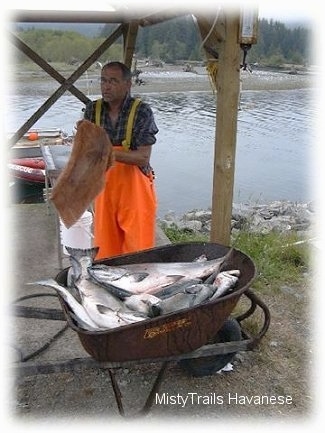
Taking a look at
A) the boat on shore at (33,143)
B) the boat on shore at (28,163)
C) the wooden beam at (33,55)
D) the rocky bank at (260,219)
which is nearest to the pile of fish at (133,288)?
the wooden beam at (33,55)

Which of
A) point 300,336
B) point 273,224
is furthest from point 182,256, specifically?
point 273,224

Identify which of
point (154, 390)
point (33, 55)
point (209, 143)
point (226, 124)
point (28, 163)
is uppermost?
point (33, 55)

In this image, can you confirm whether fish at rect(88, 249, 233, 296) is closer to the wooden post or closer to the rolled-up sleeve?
the wooden post

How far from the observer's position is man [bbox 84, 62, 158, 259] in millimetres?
4168

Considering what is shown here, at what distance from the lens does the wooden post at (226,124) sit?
3.54m

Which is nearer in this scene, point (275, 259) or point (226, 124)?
point (226, 124)

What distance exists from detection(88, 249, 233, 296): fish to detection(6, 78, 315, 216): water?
368 inches

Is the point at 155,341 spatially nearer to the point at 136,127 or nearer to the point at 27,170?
the point at 136,127

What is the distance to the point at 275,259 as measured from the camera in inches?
235

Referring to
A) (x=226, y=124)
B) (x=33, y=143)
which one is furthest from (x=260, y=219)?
(x=226, y=124)

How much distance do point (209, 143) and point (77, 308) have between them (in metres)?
19.7

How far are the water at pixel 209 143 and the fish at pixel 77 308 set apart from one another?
9941mm

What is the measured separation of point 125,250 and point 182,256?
29.2 inches

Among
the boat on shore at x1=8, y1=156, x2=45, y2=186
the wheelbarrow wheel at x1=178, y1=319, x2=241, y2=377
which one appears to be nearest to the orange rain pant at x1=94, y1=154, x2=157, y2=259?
the wheelbarrow wheel at x1=178, y1=319, x2=241, y2=377
